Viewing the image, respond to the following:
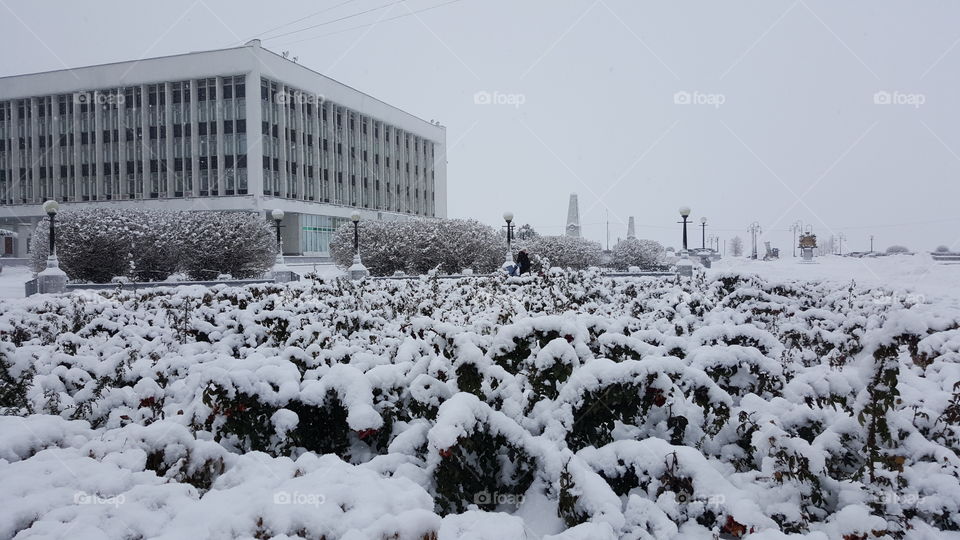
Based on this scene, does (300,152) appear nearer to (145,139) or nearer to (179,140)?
(179,140)

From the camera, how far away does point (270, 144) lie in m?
48.9

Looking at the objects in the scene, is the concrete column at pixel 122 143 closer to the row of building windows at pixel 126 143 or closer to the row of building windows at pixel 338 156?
the row of building windows at pixel 126 143

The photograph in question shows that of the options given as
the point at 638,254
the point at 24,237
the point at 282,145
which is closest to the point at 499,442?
the point at 638,254

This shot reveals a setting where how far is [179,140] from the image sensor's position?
49.1 meters

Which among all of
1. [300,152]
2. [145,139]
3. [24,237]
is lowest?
[24,237]

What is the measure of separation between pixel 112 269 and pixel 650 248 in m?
31.3

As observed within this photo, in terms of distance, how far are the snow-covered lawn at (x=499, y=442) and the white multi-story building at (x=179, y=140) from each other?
46.6m

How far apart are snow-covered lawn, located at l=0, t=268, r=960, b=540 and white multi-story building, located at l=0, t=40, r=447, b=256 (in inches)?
1834

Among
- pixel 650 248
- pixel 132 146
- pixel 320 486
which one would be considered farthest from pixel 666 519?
pixel 132 146

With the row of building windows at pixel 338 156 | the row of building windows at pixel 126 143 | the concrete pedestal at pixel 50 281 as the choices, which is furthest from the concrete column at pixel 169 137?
the concrete pedestal at pixel 50 281

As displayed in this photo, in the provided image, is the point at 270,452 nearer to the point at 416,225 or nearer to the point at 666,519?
the point at 666,519

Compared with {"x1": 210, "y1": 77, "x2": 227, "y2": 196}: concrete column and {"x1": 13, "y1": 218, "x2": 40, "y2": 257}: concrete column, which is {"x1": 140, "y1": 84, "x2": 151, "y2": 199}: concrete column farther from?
{"x1": 13, "y1": 218, "x2": 40, "y2": 257}: concrete column

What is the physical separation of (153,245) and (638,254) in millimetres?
29063

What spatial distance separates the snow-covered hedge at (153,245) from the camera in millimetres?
23109
